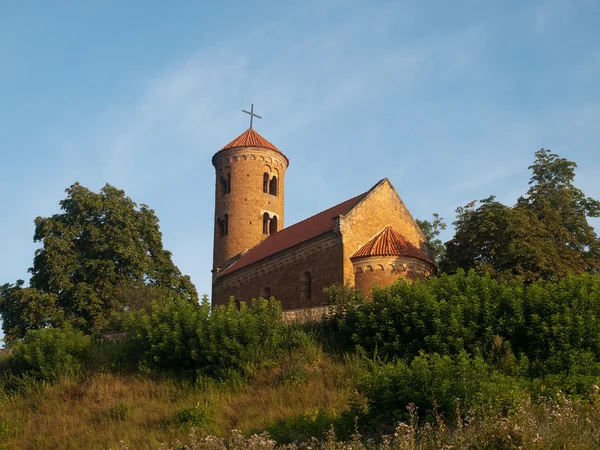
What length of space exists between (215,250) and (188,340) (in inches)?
836

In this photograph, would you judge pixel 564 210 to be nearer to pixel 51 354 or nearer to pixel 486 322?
pixel 486 322

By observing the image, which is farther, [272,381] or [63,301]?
[63,301]

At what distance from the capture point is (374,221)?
116ft

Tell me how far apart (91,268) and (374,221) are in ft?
45.2

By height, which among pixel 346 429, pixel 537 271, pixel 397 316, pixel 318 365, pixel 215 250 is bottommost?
pixel 346 429

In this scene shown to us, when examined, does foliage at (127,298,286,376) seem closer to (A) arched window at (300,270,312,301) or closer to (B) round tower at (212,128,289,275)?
(A) arched window at (300,270,312,301)

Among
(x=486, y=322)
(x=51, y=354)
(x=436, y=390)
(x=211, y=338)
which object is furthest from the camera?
(x=51, y=354)

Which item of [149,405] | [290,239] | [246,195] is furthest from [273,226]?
[149,405]

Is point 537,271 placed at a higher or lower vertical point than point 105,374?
higher

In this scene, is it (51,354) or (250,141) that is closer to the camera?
(51,354)

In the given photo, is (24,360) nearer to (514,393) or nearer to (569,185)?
(514,393)

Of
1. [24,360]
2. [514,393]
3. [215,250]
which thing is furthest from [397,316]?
[215,250]

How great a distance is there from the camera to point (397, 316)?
77.5 ft

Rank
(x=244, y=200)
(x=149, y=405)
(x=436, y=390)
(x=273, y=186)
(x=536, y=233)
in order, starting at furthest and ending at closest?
(x=273, y=186)
(x=244, y=200)
(x=536, y=233)
(x=149, y=405)
(x=436, y=390)
